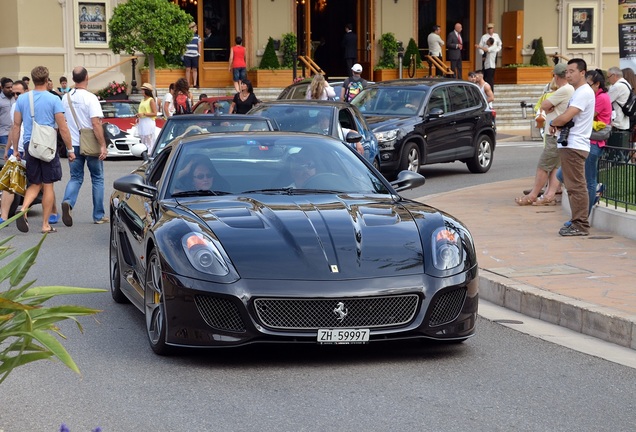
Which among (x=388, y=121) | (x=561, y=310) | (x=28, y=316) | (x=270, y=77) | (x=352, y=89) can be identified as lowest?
(x=561, y=310)

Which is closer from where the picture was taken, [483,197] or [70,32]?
[483,197]

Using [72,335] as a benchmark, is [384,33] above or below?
above

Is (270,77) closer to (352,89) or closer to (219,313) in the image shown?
(352,89)

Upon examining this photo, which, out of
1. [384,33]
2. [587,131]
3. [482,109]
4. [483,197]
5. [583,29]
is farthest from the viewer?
[583,29]

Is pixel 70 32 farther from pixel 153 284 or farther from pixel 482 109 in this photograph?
pixel 153 284

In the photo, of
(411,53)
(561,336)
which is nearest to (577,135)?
(561,336)

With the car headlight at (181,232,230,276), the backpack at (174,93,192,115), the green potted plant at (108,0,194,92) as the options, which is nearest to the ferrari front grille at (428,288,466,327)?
the car headlight at (181,232,230,276)

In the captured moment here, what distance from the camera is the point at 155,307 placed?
744 centimetres

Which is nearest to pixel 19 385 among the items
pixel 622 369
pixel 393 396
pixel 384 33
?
pixel 393 396

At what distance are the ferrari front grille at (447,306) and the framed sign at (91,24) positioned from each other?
30.5m

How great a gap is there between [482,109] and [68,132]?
10.3m

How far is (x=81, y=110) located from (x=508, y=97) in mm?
25072

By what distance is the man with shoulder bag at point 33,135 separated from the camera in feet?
45.3

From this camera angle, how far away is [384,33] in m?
40.4
